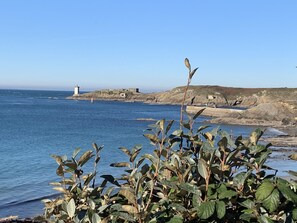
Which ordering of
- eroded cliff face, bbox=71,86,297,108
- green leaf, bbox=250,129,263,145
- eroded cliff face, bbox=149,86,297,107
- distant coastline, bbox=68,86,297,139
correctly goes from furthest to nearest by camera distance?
eroded cliff face, bbox=71,86,297,108
eroded cliff face, bbox=149,86,297,107
distant coastline, bbox=68,86,297,139
green leaf, bbox=250,129,263,145

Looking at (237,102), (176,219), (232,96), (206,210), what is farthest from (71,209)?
(232,96)

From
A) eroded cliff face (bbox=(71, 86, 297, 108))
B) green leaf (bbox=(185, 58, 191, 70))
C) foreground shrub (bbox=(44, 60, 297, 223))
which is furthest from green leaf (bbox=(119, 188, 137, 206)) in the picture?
eroded cliff face (bbox=(71, 86, 297, 108))

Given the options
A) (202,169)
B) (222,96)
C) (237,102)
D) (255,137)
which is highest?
(255,137)

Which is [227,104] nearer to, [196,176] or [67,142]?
[67,142]

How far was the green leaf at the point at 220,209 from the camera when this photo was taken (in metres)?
2.22

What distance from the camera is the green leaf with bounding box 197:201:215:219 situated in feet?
7.31

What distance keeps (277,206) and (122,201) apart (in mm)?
913

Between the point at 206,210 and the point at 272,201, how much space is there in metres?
0.35

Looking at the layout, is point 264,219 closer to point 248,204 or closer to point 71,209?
point 248,204

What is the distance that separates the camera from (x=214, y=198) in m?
2.37

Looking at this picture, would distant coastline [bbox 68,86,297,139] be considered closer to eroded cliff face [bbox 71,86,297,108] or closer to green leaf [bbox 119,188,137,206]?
eroded cliff face [bbox 71,86,297,108]

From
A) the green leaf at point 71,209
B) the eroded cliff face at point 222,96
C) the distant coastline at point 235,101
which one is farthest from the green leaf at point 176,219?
the eroded cliff face at point 222,96

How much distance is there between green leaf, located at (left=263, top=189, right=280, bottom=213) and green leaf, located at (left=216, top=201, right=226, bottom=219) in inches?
8.7

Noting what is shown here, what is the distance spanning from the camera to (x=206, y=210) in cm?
225
